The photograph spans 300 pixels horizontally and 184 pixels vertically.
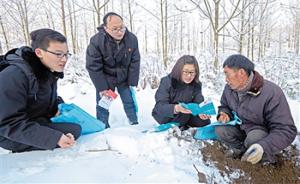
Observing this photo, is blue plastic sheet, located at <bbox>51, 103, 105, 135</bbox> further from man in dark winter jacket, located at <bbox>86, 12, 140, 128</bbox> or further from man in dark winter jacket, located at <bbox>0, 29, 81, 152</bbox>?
man in dark winter jacket, located at <bbox>86, 12, 140, 128</bbox>

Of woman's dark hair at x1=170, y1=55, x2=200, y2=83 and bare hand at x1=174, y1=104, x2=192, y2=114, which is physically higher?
woman's dark hair at x1=170, y1=55, x2=200, y2=83

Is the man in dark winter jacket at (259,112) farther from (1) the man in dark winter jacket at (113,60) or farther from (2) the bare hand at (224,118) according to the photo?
(1) the man in dark winter jacket at (113,60)

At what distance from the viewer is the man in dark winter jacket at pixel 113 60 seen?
296 cm

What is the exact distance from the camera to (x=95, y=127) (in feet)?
8.05

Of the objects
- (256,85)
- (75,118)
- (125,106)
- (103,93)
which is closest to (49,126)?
(75,118)

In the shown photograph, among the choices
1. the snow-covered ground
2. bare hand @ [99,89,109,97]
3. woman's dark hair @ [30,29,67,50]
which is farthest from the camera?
bare hand @ [99,89,109,97]

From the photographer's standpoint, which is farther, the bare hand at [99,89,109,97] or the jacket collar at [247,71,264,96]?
the bare hand at [99,89,109,97]

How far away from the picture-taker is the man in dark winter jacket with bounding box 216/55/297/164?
1.98 metres

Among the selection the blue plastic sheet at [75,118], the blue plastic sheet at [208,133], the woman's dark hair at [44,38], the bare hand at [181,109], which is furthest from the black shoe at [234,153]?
the woman's dark hair at [44,38]

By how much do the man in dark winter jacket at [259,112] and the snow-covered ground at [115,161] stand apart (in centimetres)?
38

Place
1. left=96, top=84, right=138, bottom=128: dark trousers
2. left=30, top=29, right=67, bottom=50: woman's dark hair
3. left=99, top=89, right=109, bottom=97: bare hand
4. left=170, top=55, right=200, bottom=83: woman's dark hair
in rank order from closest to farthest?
left=30, top=29, right=67, bottom=50: woman's dark hair, left=170, top=55, right=200, bottom=83: woman's dark hair, left=99, top=89, right=109, bottom=97: bare hand, left=96, top=84, right=138, bottom=128: dark trousers

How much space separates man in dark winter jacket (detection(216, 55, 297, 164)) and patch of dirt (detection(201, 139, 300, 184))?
0.24 feet

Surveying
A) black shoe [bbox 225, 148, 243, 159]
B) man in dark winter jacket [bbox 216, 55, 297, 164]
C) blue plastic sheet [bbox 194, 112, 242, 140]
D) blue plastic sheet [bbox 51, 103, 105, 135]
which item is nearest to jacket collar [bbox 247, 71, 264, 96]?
man in dark winter jacket [bbox 216, 55, 297, 164]

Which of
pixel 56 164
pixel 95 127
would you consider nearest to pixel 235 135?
pixel 95 127
